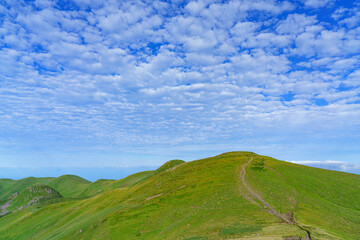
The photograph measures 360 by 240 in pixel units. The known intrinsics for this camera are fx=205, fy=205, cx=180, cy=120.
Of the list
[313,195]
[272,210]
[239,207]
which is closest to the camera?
[272,210]

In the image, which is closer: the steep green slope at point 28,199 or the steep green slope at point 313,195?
the steep green slope at point 313,195

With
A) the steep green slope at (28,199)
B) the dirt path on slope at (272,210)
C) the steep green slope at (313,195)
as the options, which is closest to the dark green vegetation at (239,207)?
the steep green slope at (313,195)

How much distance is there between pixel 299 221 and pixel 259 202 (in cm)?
1210

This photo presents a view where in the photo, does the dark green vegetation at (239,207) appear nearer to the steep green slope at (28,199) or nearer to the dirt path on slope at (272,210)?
the dirt path on slope at (272,210)

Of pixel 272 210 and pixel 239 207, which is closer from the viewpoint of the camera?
pixel 272 210

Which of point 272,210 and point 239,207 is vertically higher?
point 239,207

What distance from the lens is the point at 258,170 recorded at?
3098 inches

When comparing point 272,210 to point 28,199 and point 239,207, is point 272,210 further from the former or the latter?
point 28,199

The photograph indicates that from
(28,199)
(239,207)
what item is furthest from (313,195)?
(28,199)

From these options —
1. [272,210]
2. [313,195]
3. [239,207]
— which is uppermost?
[313,195]


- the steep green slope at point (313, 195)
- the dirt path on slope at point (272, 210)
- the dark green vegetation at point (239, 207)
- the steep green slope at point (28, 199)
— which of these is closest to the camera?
the dark green vegetation at point (239, 207)

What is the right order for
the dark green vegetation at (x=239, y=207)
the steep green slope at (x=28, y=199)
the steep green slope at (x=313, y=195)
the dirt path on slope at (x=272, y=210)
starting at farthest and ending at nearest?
the steep green slope at (x=28, y=199) → the steep green slope at (x=313, y=195) → the dirt path on slope at (x=272, y=210) → the dark green vegetation at (x=239, y=207)

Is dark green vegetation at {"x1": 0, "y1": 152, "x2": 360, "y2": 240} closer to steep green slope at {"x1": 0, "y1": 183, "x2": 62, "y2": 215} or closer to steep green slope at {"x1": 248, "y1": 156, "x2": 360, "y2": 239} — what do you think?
steep green slope at {"x1": 248, "y1": 156, "x2": 360, "y2": 239}

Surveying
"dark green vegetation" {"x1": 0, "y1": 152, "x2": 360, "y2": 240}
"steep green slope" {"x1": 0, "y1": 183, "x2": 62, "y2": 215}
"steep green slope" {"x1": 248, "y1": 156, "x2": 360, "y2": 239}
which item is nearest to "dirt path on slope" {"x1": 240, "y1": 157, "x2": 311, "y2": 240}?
"dark green vegetation" {"x1": 0, "y1": 152, "x2": 360, "y2": 240}
